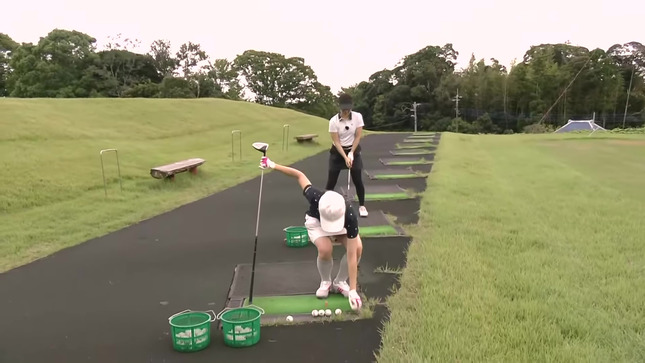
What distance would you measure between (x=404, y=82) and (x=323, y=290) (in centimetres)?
6598

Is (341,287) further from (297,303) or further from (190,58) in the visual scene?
(190,58)

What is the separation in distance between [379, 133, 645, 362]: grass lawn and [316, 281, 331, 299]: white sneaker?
545 millimetres

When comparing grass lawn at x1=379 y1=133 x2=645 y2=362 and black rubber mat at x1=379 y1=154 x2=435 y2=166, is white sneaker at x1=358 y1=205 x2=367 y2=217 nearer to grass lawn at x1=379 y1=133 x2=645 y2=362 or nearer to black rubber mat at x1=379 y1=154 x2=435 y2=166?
grass lawn at x1=379 y1=133 x2=645 y2=362

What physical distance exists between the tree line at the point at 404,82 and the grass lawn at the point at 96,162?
2015 cm

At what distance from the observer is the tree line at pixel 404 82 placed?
1781 inches

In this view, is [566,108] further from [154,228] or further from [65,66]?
[154,228]

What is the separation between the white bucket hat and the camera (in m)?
3.68

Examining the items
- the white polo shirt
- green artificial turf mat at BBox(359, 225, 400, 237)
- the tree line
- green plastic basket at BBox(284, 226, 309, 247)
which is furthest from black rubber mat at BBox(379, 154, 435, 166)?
the tree line

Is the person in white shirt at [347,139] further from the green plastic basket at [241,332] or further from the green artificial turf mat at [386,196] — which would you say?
the green plastic basket at [241,332]

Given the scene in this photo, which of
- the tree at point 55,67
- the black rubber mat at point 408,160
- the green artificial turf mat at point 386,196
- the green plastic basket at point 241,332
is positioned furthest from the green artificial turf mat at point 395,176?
the tree at point 55,67

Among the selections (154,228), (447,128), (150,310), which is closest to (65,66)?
(447,128)

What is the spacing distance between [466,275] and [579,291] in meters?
0.87

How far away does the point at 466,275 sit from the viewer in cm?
425

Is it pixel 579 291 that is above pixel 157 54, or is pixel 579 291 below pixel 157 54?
below
